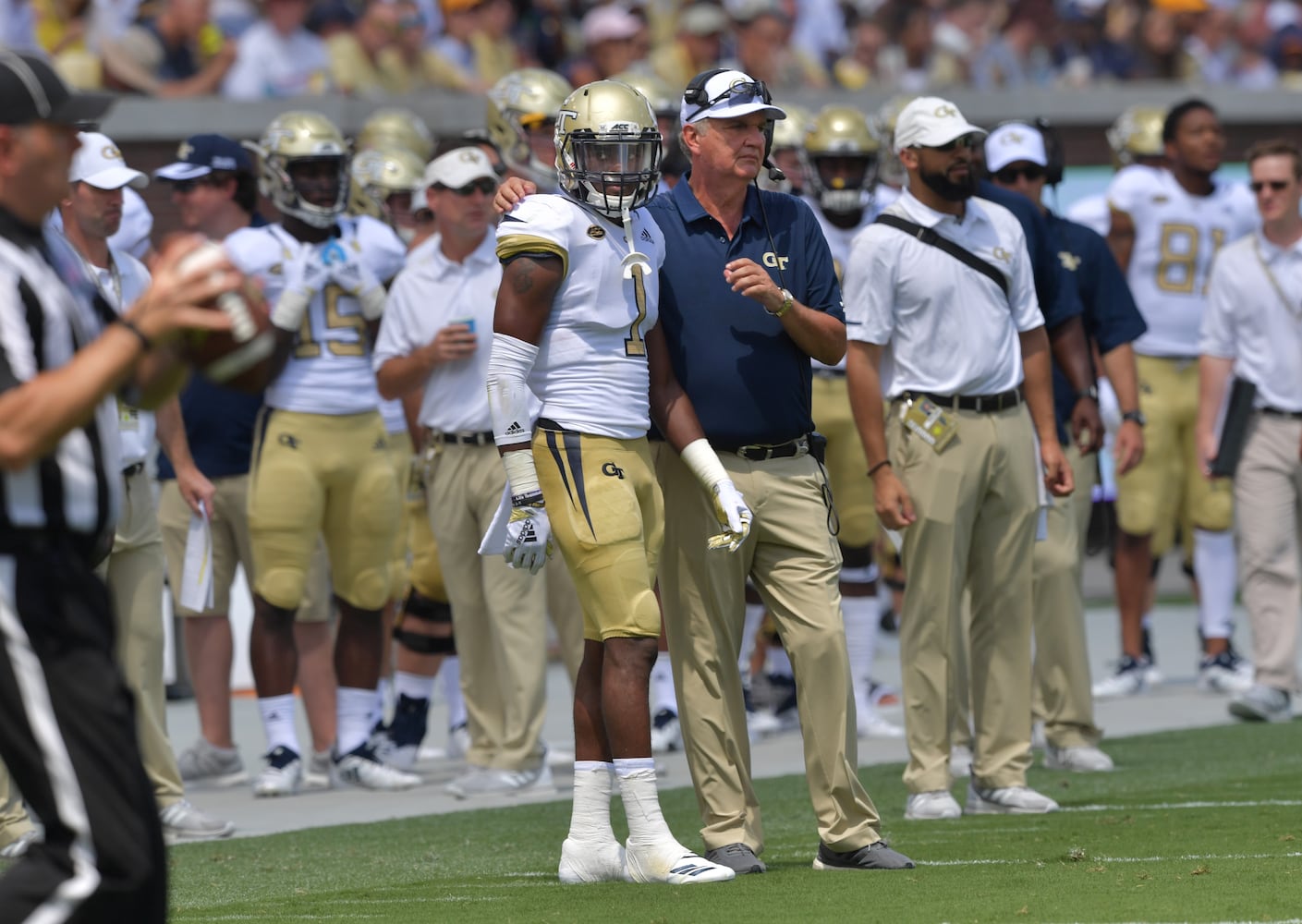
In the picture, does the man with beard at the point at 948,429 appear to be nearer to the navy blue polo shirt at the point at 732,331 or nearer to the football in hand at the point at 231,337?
the navy blue polo shirt at the point at 732,331

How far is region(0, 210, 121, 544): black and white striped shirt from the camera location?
409 centimetres

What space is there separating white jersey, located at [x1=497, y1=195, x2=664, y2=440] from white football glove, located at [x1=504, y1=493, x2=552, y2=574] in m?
0.31

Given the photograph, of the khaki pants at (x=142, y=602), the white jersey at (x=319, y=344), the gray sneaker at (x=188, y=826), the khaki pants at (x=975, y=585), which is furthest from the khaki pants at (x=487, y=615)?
the khaki pants at (x=975, y=585)

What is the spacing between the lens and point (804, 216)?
7.01m

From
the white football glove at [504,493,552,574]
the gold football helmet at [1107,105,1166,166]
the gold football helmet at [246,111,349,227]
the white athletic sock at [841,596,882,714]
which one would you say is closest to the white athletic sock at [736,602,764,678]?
the white athletic sock at [841,596,882,714]

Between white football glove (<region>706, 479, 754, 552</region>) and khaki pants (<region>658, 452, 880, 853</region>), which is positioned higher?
white football glove (<region>706, 479, 754, 552</region>)

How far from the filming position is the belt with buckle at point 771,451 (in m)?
6.83

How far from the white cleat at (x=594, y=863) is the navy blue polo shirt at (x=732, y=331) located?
1.26 m

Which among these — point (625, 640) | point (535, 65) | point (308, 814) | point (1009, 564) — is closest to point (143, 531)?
point (308, 814)

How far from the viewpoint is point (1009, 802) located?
7996 millimetres

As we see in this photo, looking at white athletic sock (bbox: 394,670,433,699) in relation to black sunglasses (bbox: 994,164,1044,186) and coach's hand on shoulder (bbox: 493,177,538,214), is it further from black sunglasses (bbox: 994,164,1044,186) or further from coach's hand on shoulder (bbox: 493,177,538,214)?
coach's hand on shoulder (bbox: 493,177,538,214)

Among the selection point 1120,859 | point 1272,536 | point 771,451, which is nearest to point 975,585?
point 771,451

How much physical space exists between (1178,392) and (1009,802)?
175 inches

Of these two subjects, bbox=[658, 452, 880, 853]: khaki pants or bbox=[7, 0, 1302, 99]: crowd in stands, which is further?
bbox=[7, 0, 1302, 99]: crowd in stands
